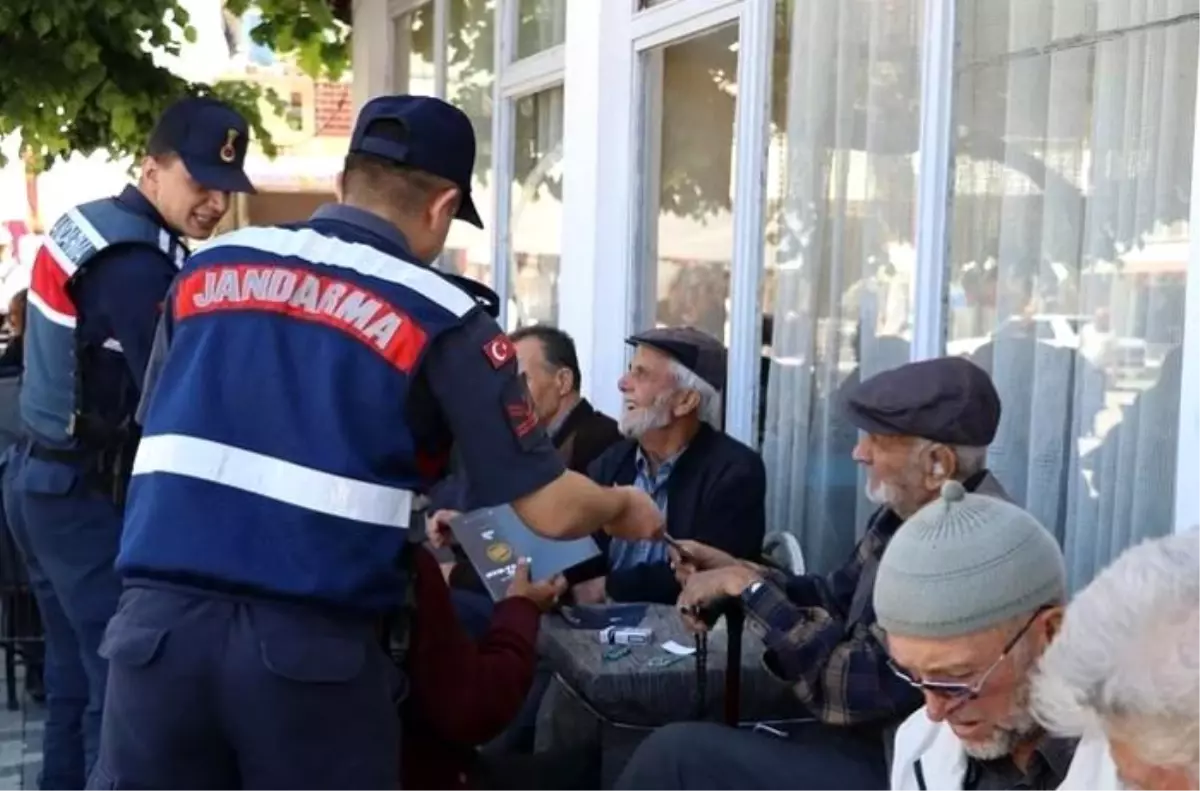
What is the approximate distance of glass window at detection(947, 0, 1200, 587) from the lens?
3.00 metres

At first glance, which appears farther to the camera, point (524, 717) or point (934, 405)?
point (524, 717)

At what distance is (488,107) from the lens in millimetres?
7117

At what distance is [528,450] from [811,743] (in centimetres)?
85

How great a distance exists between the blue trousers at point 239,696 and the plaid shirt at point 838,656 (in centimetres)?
76

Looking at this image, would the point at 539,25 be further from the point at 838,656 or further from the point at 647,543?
the point at 838,656

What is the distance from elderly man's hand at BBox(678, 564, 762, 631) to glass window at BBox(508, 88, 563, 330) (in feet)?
10.5

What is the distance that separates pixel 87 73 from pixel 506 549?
16.7 ft

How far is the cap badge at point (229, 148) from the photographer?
374cm

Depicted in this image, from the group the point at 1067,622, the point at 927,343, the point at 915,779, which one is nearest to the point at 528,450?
the point at 915,779

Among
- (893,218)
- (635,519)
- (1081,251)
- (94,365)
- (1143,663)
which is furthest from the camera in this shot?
(893,218)

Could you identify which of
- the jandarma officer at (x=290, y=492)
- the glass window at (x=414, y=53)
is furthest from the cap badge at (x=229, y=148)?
the glass window at (x=414, y=53)

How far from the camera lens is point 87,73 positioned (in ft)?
24.3

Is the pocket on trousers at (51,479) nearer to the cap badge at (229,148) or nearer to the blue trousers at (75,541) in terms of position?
the blue trousers at (75,541)

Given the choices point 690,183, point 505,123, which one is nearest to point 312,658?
point 690,183
